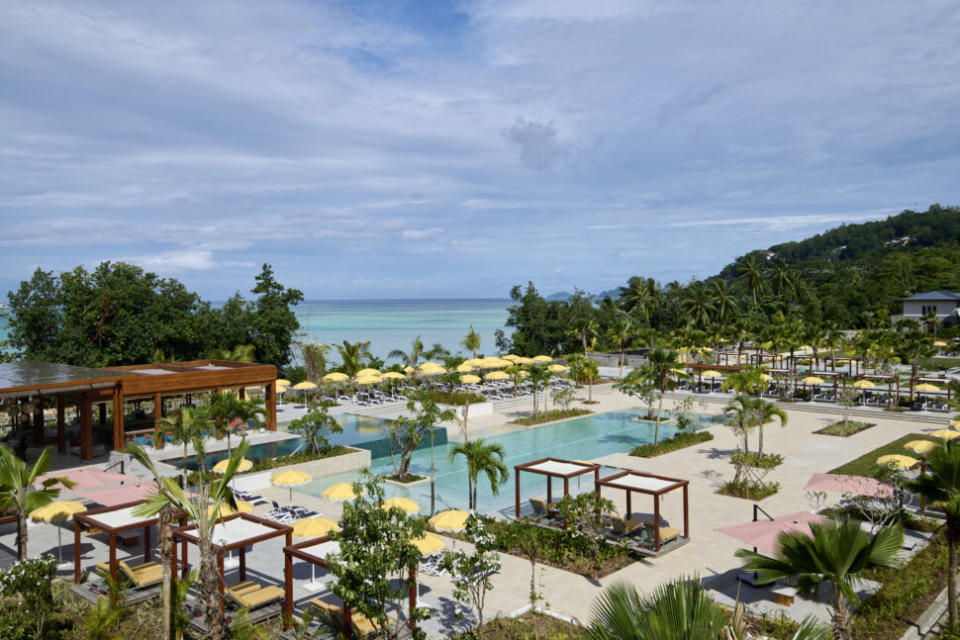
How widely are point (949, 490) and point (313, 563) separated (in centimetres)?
965

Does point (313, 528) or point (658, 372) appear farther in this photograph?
point (658, 372)

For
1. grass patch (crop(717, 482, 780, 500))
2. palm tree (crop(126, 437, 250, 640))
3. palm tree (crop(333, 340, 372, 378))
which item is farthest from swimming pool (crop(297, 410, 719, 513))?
palm tree (crop(333, 340, 372, 378))

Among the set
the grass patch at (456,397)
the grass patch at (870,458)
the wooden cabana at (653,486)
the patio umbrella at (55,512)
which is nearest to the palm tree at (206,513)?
the patio umbrella at (55,512)

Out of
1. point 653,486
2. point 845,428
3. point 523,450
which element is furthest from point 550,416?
point 653,486

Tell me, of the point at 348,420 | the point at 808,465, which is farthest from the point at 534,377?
the point at 808,465

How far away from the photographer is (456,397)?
35844mm

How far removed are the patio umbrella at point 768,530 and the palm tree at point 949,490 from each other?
194cm

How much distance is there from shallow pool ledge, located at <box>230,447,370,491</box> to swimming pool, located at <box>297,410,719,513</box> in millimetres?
328

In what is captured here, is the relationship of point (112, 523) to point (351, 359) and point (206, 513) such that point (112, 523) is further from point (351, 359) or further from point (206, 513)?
point (351, 359)

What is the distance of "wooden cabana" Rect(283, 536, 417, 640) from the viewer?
1012cm

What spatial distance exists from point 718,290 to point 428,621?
5656 cm

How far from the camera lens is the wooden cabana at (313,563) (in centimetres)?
1012

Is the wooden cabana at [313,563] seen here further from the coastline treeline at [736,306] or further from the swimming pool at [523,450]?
the coastline treeline at [736,306]

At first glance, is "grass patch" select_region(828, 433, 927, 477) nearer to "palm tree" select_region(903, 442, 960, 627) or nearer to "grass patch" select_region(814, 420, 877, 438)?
"grass patch" select_region(814, 420, 877, 438)
